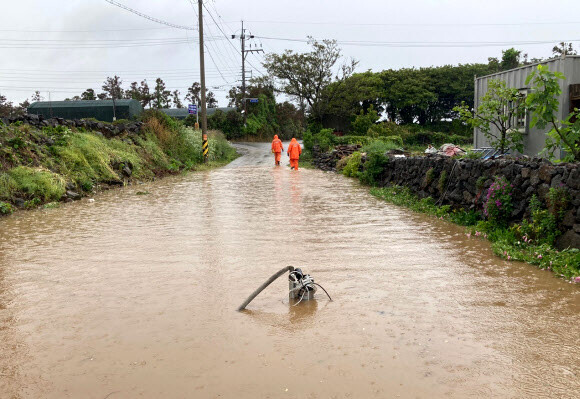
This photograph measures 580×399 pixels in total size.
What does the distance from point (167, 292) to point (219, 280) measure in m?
0.74

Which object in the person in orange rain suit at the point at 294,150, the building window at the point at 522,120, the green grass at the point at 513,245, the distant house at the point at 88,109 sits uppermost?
the distant house at the point at 88,109

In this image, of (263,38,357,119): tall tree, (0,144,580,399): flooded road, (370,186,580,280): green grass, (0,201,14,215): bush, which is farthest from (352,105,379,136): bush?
(0,144,580,399): flooded road

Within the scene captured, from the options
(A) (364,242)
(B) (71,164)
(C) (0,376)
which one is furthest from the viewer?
(B) (71,164)

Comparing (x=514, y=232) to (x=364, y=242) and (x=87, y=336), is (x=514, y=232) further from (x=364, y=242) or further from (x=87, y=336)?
(x=87, y=336)

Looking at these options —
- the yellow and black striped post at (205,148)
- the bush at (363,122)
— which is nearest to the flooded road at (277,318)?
the yellow and black striped post at (205,148)

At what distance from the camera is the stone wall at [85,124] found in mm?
17375

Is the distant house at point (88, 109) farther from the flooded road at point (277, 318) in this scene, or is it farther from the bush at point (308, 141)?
the flooded road at point (277, 318)

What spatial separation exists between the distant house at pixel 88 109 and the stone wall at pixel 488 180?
32.5 meters

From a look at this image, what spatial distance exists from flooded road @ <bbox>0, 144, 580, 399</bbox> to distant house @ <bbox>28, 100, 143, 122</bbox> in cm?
3486

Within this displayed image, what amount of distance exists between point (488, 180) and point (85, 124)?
16.5 m

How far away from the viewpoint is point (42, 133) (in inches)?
660

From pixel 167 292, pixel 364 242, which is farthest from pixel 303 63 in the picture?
pixel 167 292

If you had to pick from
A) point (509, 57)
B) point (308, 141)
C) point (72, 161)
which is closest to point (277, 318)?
point (72, 161)

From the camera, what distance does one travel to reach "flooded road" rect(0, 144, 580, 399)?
12.4 ft
